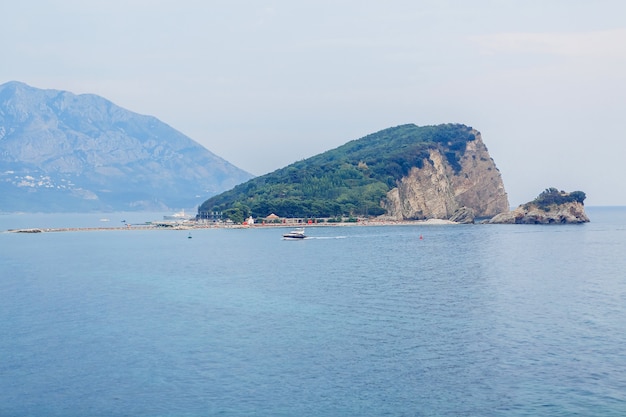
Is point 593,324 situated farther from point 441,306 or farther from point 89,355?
point 89,355

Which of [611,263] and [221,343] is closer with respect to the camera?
[221,343]

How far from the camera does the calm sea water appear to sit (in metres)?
40.1

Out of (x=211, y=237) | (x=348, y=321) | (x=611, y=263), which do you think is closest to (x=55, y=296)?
(x=348, y=321)

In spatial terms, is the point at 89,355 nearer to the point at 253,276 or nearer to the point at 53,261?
the point at 253,276

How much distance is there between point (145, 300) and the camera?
7444 centimetres

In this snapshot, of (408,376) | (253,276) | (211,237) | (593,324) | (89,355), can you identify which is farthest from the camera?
(211,237)

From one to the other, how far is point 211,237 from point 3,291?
323ft

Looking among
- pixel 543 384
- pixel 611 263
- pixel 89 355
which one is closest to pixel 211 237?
pixel 611 263

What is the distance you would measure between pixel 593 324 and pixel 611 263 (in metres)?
52.4

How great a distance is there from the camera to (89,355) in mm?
50312

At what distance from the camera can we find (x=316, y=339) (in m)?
54.1

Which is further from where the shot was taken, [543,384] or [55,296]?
[55,296]

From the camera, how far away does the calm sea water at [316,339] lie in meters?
40.1

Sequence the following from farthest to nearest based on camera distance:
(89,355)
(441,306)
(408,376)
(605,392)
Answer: (441,306), (89,355), (408,376), (605,392)
